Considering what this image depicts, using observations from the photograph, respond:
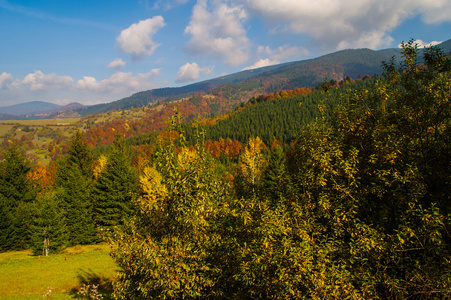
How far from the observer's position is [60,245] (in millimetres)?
31406

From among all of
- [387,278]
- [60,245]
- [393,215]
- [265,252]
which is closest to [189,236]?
[265,252]

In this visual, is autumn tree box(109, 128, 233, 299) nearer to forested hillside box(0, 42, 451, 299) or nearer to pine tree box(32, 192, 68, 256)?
forested hillside box(0, 42, 451, 299)

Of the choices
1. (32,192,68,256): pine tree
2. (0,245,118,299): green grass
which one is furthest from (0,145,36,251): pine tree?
(0,245,118,299): green grass

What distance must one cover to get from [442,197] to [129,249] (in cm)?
1039

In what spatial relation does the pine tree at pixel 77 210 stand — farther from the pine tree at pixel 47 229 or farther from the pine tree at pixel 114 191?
the pine tree at pixel 47 229

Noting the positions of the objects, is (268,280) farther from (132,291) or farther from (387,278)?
(132,291)

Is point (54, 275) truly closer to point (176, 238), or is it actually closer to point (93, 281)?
point (93, 281)

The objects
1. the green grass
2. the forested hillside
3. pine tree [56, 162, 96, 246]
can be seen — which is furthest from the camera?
pine tree [56, 162, 96, 246]

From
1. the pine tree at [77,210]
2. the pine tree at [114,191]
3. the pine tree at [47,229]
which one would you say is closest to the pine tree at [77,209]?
the pine tree at [77,210]

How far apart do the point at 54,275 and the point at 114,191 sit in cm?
1731

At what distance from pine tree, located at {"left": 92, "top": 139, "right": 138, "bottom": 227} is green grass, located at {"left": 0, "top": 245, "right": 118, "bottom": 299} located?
1048cm

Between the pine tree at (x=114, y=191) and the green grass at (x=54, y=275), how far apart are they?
10.5 meters

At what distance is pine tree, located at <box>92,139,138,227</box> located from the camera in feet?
124

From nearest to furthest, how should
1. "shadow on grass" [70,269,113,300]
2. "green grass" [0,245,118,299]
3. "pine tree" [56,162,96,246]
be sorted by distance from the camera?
"green grass" [0,245,118,299] < "shadow on grass" [70,269,113,300] < "pine tree" [56,162,96,246]
